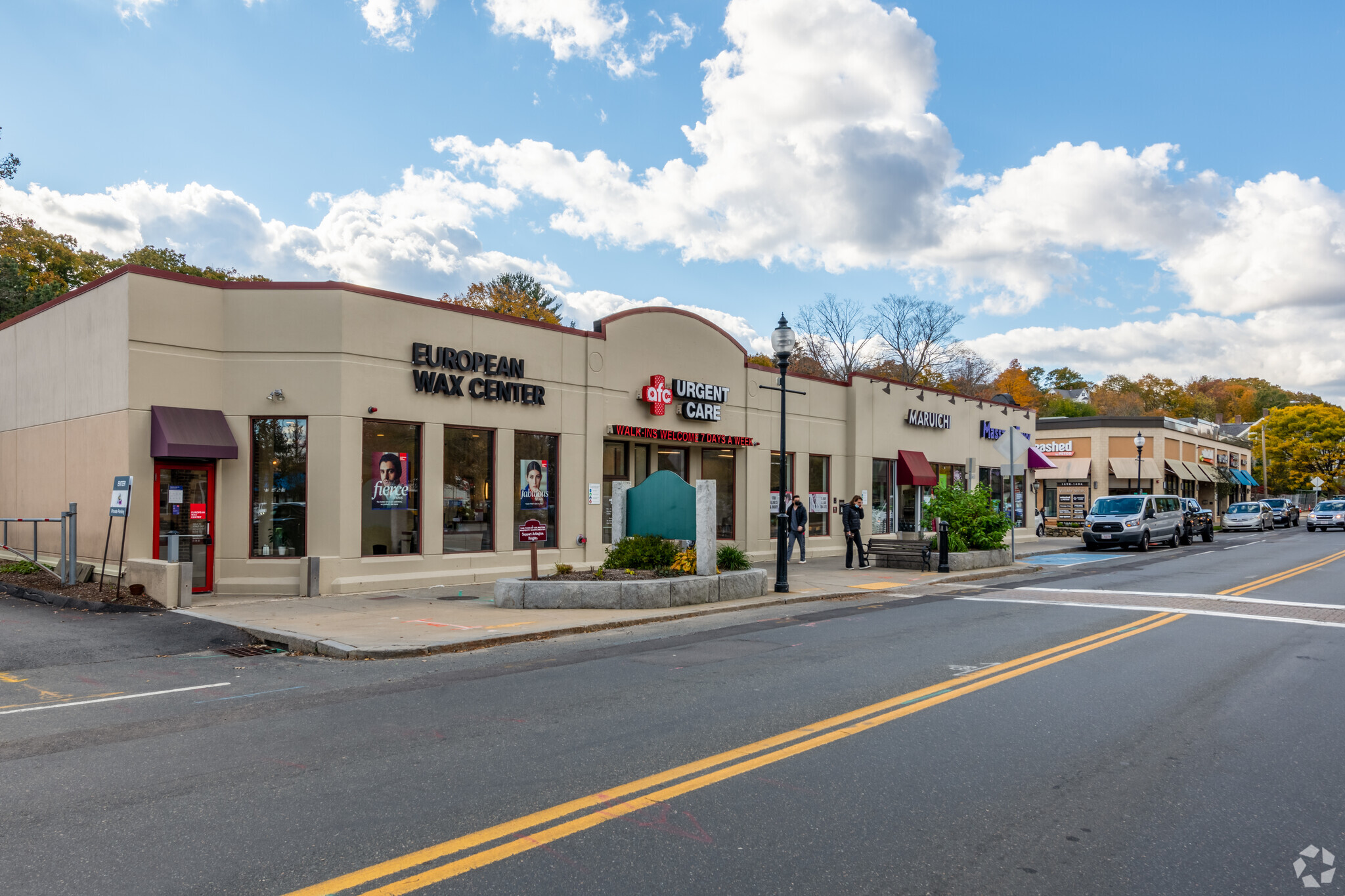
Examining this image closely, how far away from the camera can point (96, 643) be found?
11.1 metres

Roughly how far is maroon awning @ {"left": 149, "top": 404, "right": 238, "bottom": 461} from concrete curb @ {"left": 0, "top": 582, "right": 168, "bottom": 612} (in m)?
2.69

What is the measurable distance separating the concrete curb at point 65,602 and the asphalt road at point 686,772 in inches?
137

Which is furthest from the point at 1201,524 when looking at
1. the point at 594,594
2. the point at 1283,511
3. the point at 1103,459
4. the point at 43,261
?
the point at 43,261

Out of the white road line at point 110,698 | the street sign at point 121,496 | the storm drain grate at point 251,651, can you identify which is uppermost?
the street sign at point 121,496

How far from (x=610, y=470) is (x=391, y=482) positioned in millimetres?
6255

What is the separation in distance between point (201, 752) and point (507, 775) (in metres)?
2.38

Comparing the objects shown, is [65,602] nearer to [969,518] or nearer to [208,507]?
[208,507]

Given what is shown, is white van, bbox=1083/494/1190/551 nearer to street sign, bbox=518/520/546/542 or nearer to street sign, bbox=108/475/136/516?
street sign, bbox=518/520/546/542

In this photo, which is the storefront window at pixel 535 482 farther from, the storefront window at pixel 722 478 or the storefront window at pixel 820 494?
the storefront window at pixel 820 494

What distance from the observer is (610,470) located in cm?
2200

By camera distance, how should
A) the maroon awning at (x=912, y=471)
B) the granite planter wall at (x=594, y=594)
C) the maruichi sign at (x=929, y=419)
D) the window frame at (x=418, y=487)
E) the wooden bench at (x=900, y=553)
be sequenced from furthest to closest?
the maruichi sign at (x=929, y=419), the maroon awning at (x=912, y=471), the wooden bench at (x=900, y=553), the window frame at (x=418, y=487), the granite planter wall at (x=594, y=594)

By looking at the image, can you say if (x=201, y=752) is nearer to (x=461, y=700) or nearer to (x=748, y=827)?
(x=461, y=700)

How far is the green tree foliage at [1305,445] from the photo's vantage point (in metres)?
79.6

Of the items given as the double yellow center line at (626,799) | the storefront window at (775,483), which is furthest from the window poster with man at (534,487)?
the double yellow center line at (626,799)
